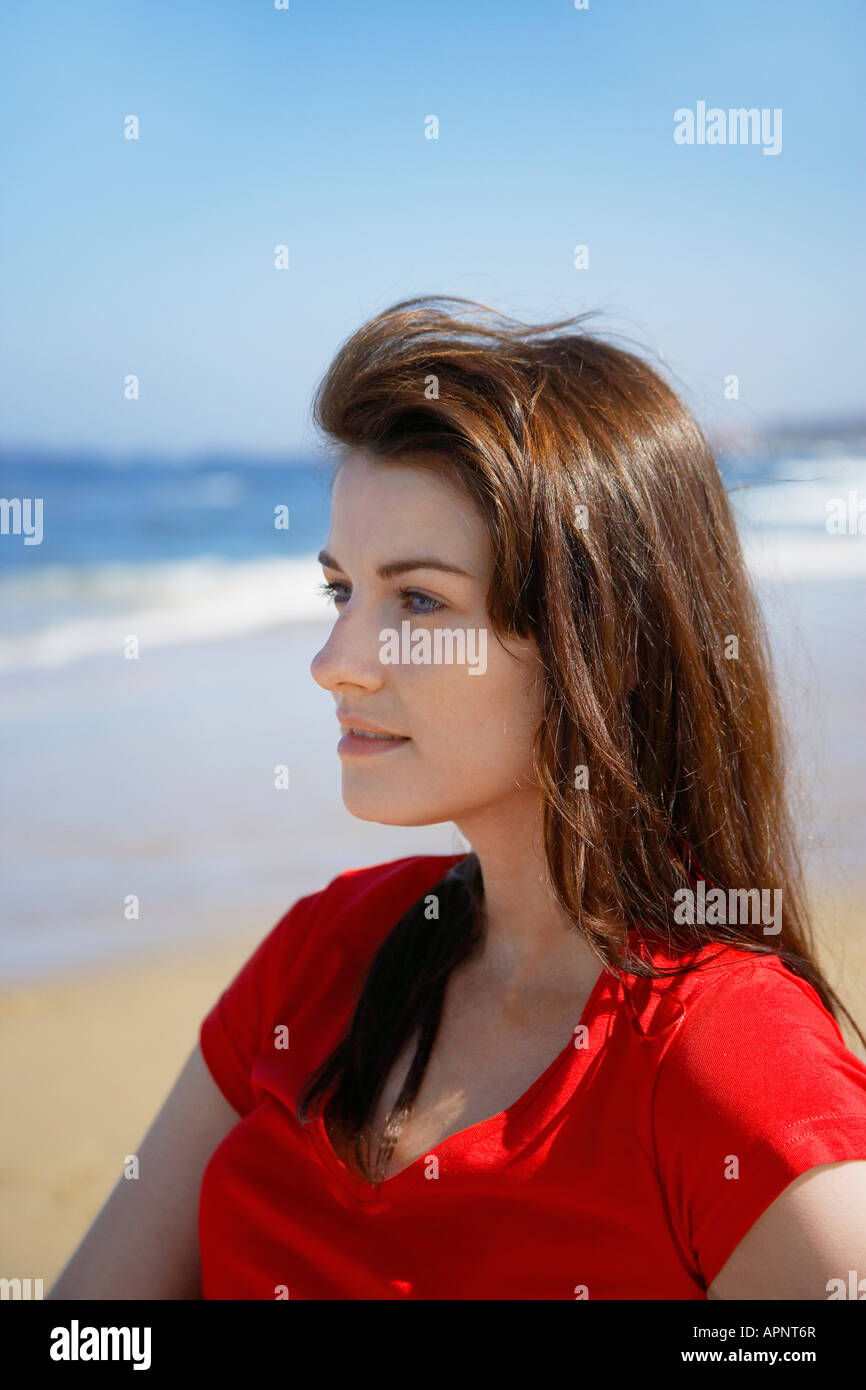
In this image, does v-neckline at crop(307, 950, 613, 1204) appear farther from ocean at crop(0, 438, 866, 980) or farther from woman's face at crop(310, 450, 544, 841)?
ocean at crop(0, 438, 866, 980)

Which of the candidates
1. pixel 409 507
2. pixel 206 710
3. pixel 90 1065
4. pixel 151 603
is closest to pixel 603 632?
pixel 409 507

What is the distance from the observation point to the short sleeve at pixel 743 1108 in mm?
1322

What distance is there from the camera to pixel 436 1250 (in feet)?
5.19

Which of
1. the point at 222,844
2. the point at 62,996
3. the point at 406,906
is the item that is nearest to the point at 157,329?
the point at 222,844

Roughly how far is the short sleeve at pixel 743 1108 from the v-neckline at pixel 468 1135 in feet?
0.53

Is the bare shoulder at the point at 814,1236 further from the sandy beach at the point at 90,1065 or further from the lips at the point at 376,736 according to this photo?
the sandy beach at the point at 90,1065

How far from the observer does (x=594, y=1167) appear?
1499mm

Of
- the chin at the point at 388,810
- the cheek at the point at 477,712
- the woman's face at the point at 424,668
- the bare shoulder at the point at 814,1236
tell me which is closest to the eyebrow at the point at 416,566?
the woman's face at the point at 424,668

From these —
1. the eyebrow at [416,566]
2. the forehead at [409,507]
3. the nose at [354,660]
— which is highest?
the forehead at [409,507]

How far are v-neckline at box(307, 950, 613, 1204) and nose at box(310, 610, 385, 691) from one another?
0.53 meters

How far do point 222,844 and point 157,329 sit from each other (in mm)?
9733

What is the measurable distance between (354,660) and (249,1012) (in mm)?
690

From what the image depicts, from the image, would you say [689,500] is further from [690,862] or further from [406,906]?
[406,906]

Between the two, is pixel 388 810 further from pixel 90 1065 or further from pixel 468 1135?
pixel 90 1065
